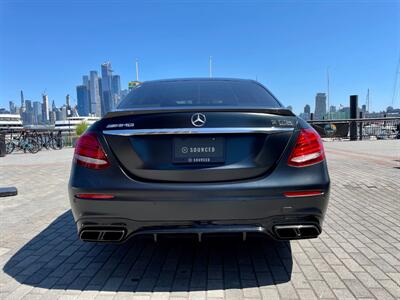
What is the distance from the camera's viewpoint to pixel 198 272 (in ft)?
9.71

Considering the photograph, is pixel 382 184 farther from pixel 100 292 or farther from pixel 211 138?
pixel 100 292

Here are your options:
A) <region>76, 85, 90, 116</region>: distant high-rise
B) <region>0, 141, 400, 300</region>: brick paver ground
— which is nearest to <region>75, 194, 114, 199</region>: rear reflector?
<region>0, 141, 400, 300</region>: brick paver ground

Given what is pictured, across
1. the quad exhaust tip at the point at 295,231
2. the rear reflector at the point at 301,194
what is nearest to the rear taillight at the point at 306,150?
the rear reflector at the point at 301,194

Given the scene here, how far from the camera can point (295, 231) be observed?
2582 mm

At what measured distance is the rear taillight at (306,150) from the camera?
2.56 m

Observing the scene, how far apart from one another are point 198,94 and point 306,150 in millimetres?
1288

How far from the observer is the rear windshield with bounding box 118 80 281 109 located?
124 inches

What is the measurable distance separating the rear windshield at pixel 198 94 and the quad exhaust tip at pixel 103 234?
1.16 metres

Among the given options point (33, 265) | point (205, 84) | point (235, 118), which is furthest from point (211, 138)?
point (33, 265)

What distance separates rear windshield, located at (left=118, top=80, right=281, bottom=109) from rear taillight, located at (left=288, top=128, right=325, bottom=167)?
18.7 inches

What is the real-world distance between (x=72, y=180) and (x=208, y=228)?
112 cm

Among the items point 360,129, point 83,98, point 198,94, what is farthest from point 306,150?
point 83,98

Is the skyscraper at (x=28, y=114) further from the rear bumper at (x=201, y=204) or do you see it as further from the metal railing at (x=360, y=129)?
the rear bumper at (x=201, y=204)

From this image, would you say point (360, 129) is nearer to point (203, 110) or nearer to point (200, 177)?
point (203, 110)
